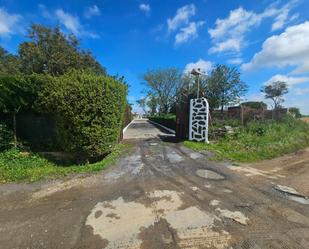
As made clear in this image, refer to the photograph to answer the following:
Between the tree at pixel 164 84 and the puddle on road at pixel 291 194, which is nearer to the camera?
the puddle on road at pixel 291 194

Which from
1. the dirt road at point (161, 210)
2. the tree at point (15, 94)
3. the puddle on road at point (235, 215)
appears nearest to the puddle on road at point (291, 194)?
the dirt road at point (161, 210)

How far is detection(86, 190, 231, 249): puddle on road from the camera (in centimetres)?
288

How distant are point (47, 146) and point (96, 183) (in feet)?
11.5

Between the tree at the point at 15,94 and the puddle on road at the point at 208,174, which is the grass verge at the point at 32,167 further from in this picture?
the puddle on road at the point at 208,174

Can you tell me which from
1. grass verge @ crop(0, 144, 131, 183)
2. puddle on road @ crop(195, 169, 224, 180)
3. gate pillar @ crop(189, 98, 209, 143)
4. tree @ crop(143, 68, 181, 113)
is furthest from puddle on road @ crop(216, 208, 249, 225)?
tree @ crop(143, 68, 181, 113)

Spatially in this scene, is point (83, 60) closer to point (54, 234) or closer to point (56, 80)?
point (56, 80)

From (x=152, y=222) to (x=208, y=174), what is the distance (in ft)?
9.58

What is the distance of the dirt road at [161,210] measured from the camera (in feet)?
9.60

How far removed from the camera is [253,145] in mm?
9062

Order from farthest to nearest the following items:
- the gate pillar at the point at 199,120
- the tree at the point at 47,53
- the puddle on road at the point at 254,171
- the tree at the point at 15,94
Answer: the tree at the point at 47,53 < the gate pillar at the point at 199,120 < the tree at the point at 15,94 < the puddle on road at the point at 254,171

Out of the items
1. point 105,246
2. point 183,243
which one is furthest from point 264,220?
point 105,246

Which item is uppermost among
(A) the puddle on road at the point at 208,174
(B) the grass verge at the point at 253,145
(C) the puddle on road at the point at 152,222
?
(B) the grass verge at the point at 253,145

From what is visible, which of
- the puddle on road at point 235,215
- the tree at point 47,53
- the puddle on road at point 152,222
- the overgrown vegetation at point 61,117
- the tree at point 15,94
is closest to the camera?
the puddle on road at point 152,222

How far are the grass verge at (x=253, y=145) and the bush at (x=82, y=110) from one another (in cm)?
403
